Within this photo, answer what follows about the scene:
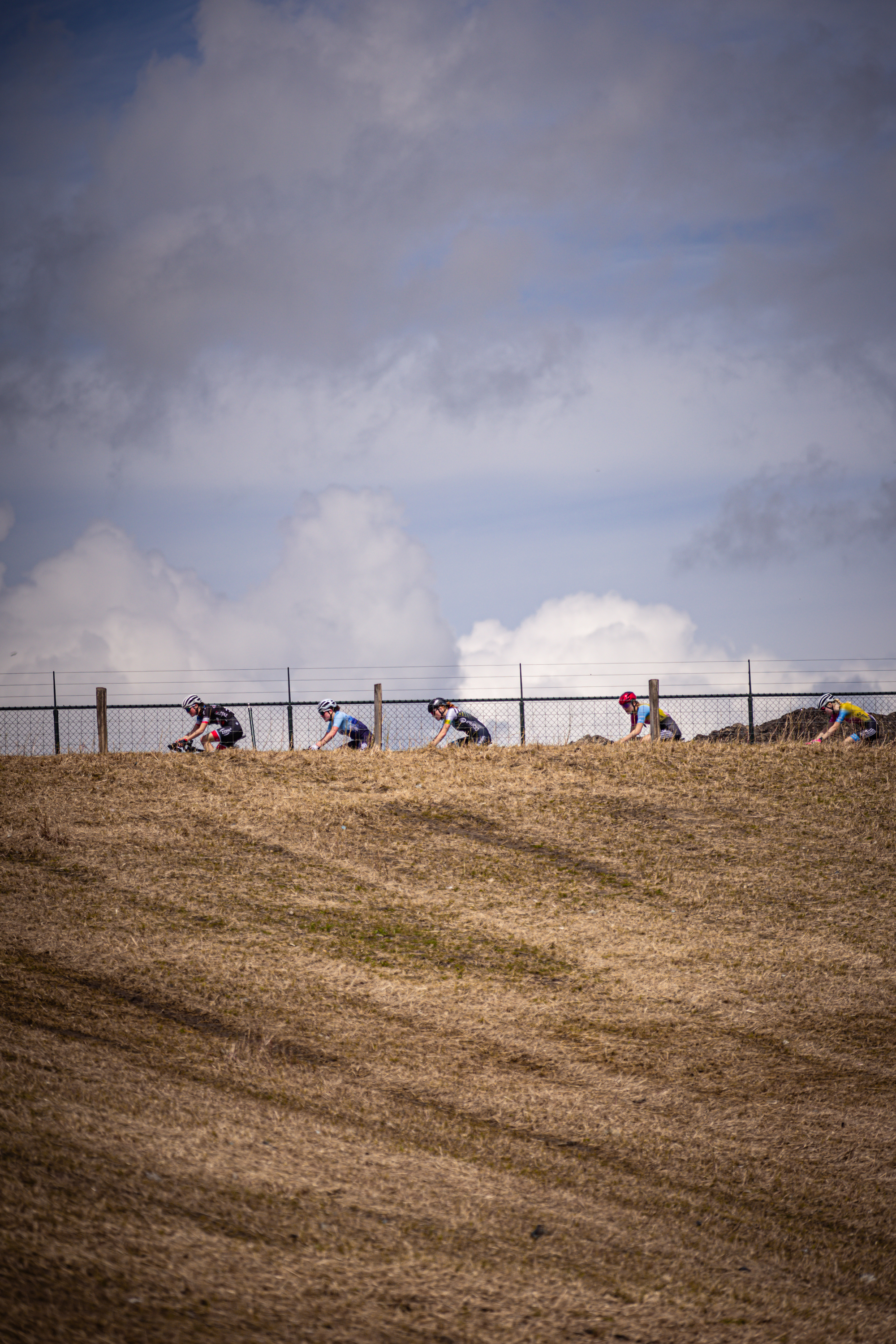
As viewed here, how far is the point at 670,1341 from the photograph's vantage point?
2.88 meters

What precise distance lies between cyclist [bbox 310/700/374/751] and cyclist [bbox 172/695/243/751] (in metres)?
1.67

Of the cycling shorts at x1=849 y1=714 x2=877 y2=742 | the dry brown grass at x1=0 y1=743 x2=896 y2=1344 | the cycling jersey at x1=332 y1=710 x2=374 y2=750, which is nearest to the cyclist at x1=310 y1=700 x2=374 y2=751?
the cycling jersey at x1=332 y1=710 x2=374 y2=750

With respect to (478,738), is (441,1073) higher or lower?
lower

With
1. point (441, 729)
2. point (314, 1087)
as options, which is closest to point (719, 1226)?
point (314, 1087)

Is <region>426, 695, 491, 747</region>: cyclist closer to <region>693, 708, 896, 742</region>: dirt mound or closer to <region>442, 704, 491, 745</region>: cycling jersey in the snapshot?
<region>442, 704, 491, 745</region>: cycling jersey

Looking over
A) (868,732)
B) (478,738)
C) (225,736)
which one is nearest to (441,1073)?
(478,738)

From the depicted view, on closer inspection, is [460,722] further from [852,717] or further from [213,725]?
[852,717]

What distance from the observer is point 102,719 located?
750 inches

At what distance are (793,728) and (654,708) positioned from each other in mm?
7256

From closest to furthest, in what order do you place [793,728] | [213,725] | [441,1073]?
1. [441,1073]
2. [213,725]
3. [793,728]

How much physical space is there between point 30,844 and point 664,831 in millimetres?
7331

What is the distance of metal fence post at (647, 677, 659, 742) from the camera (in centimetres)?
1784

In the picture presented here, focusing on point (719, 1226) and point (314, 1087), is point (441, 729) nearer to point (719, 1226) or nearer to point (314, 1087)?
point (314, 1087)

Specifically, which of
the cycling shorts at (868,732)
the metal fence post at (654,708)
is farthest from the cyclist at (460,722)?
the cycling shorts at (868,732)
